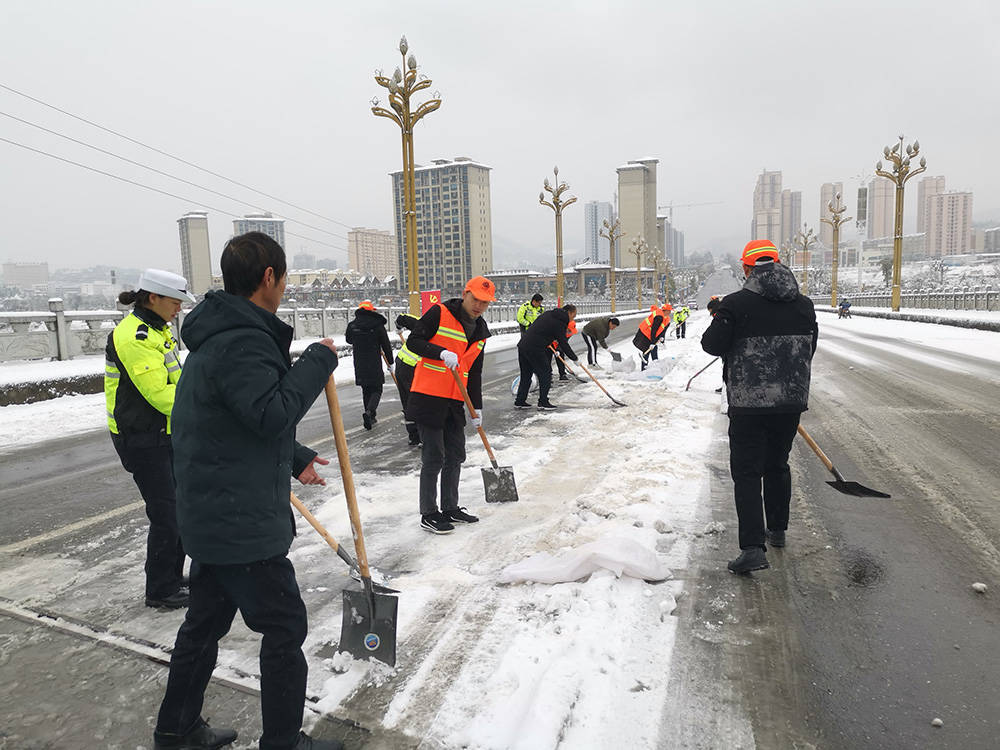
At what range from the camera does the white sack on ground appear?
3.64 meters

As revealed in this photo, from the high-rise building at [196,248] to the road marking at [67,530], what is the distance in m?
36.5

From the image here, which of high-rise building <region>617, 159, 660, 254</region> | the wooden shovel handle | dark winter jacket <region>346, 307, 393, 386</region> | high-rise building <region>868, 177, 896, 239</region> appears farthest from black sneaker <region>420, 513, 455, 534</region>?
high-rise building <region>868, 177, 896, 239</region>

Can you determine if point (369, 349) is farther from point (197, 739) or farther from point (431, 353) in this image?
point (197, 739)

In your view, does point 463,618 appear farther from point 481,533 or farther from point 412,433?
point 412,433

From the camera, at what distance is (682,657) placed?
2885 mm

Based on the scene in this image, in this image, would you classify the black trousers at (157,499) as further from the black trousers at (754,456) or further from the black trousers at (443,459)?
the black trousers at (754,456)

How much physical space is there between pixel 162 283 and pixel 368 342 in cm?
577

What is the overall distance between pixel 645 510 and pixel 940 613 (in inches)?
78.2

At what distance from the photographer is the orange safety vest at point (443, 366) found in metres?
4.65

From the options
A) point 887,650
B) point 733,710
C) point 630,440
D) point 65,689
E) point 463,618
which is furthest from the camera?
point 630,440

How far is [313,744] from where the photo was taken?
223 centimetres

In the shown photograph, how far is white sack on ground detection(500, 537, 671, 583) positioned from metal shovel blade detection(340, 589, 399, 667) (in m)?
1.02

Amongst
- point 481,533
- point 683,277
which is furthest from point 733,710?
point 683,277

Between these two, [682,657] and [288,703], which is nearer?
[288,703]
